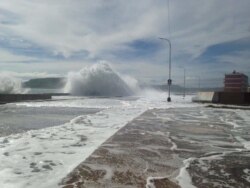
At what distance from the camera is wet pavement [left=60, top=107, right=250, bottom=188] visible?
5.89m

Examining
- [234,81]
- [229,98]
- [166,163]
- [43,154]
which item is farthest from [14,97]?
[234,81]

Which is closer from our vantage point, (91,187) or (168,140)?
(91,187)

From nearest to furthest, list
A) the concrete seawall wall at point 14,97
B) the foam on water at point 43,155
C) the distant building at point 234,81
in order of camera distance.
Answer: the foam on water at point 43,155, the concrete seawall wall at point 14,97, the distant building at point 234,81

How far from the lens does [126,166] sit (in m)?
6.99

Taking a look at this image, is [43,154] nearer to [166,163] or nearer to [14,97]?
[166,163]

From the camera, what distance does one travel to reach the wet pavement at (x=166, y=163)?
19.3ft

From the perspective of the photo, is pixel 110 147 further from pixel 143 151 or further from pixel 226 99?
pixel 226 99

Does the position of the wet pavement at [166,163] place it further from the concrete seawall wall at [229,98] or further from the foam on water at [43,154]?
the concrete seawall wall at [229,98]

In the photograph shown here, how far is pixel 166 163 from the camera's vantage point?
7348mm

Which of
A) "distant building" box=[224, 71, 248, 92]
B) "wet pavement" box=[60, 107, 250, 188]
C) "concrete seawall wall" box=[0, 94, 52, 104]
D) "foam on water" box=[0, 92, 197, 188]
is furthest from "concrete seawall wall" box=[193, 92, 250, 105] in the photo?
"distant building" box=[224, 71, 248, 92]

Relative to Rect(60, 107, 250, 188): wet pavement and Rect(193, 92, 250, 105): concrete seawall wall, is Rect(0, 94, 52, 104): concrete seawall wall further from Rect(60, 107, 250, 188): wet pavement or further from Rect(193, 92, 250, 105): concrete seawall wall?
Rect(60, 107, 250, 188): wet pavement

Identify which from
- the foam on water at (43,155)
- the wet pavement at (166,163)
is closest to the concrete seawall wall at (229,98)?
the wet pavement at (166,163)

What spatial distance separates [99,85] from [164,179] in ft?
246

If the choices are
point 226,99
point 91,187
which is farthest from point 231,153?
point 226,99
